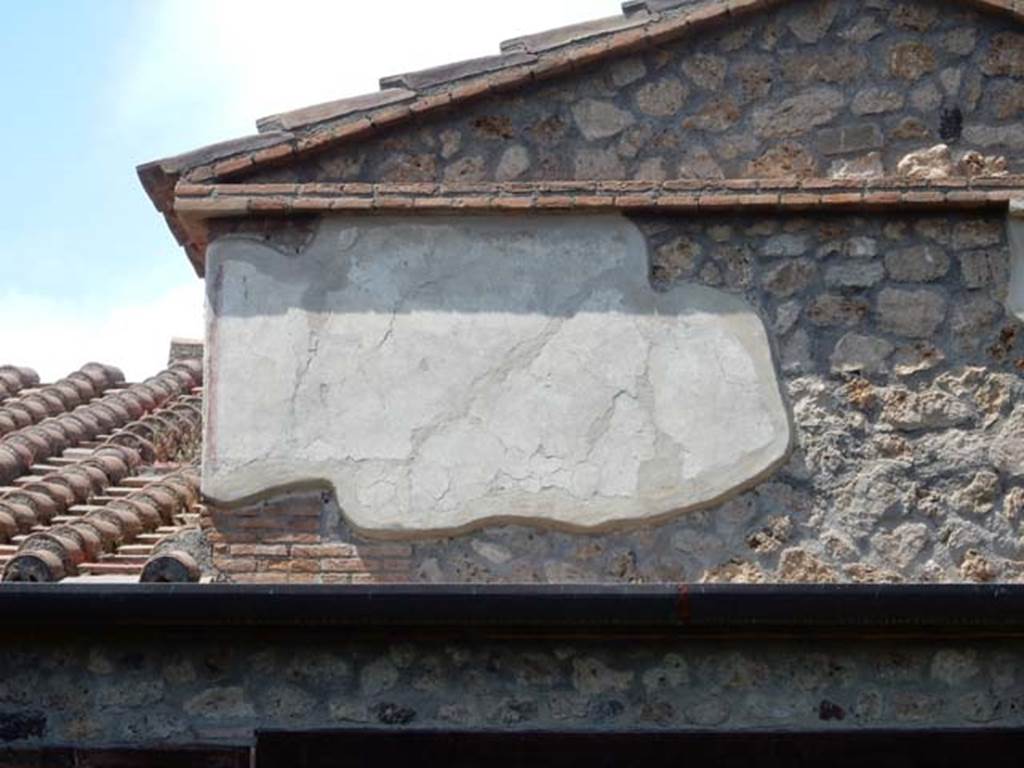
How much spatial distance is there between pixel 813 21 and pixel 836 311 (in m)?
1.27

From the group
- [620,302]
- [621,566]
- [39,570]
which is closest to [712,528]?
[621,566]

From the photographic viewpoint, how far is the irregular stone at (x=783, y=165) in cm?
954

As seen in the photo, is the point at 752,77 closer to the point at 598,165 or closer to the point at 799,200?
the point at 799,200

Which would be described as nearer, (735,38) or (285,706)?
(285,706)

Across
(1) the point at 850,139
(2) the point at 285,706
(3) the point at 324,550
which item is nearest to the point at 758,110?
(1) the point at 850,139

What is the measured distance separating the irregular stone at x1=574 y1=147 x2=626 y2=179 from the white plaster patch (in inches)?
7.9

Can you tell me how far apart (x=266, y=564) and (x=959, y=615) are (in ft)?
9.18

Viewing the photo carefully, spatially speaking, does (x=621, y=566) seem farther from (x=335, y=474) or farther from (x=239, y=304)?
(x=239, y=304)

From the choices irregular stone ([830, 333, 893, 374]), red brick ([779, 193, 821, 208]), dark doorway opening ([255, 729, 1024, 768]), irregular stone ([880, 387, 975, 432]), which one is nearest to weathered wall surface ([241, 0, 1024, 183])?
red brick ([779, 193, 821, 208])

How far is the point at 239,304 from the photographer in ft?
30.8

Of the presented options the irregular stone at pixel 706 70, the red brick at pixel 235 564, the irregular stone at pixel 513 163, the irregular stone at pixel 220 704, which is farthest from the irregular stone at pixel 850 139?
→ the irregular stone at pixel 220 704

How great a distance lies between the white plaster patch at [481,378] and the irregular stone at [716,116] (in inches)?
21.4

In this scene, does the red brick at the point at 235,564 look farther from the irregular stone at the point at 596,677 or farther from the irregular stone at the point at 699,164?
the irregular stone at the point at 699,164

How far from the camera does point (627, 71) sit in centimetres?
959
